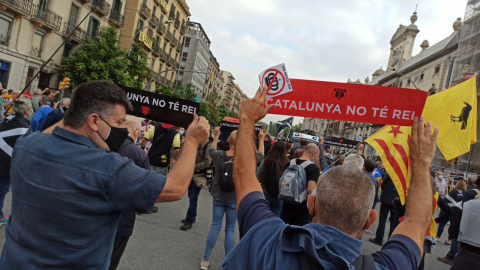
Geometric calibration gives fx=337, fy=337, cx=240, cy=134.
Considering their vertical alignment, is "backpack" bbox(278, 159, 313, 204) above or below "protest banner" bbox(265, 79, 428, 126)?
below

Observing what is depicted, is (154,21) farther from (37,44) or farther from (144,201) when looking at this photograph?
(144,201)

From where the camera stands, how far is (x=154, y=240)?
524 cm

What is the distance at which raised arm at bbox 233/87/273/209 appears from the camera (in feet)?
5.60

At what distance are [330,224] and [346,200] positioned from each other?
0.39 ft

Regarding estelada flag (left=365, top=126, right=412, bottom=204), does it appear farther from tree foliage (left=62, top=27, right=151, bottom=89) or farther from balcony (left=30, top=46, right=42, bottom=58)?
balcony (left=30, top=46, right=42, bottom=58)

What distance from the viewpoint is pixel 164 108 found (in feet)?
14.2

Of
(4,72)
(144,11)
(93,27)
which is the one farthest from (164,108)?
(144,11)

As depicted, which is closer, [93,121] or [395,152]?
[93,121]

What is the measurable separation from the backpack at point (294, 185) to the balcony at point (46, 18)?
872 inches

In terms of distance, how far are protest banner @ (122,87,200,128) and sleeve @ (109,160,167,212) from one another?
2.56 m

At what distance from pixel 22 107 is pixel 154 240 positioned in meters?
2.73

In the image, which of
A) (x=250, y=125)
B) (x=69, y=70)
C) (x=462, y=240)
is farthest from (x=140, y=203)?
(x=69, y=70)

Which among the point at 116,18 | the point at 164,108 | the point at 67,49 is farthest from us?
the point at 116,18

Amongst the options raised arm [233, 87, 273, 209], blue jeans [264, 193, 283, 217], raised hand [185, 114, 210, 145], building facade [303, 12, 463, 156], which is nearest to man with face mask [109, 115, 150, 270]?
Answer: raised hand [185, 114, 210, 145]
